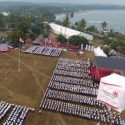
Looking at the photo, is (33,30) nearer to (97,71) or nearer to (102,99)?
(97,71)

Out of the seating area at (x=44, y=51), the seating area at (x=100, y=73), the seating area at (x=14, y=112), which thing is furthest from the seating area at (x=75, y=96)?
the seating area at (x=44, y=51)

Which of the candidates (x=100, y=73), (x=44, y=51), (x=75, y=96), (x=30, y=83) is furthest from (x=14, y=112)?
(x=44, y=51)

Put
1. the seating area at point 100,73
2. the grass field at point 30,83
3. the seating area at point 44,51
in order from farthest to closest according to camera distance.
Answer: the seating area at point 44,51 → the seating area at point 100,73 → the grass field at point 30,83

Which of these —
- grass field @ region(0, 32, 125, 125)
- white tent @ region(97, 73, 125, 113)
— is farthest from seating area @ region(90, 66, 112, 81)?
white tent @ region(97, 73, 125, 113)

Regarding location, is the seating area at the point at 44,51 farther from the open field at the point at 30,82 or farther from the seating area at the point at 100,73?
the seating area at the point at 100,73

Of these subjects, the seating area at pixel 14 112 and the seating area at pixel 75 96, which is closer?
the seating area at pixel 14 112

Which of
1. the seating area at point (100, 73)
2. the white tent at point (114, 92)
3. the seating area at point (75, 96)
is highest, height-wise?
the white tent at point (114, 92)

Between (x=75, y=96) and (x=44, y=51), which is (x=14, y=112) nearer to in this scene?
(x=75, y=96)
